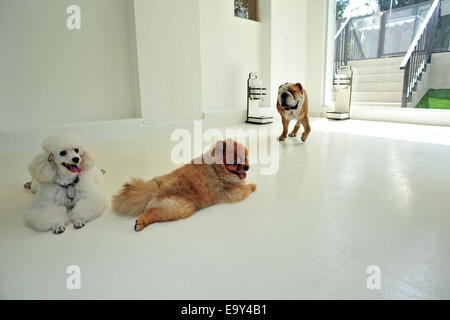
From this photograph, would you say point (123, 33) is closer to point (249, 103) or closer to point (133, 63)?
point (133, 63)

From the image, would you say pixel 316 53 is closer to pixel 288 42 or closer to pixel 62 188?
pixel 288 42

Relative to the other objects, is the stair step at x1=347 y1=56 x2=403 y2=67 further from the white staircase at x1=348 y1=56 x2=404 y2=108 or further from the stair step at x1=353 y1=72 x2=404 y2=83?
the stair step at x1=353 y1=72 x2=404 y2=83

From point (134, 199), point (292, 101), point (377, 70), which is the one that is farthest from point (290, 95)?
point (377, 70)

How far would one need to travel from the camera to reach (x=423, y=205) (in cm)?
153

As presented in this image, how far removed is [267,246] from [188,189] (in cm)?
52

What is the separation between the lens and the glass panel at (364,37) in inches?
224

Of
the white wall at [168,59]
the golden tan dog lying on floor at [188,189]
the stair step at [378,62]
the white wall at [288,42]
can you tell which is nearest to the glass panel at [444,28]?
the stair step at [378,62]

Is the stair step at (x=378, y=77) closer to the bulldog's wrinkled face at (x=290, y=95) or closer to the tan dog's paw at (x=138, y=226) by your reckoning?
the bulldog's wrinkled face at (x=290, y=95)

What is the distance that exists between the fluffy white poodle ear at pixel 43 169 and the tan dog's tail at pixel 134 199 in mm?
333

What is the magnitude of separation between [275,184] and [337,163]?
79 cm

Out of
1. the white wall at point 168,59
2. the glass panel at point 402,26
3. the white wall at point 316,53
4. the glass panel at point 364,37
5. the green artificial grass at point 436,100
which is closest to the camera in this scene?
the white wall at point 168,59

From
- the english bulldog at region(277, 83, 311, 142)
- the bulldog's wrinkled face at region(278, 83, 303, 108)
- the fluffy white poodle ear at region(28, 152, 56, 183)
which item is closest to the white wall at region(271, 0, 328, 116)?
the english bulldog at region(277, 83, 311, 142)
